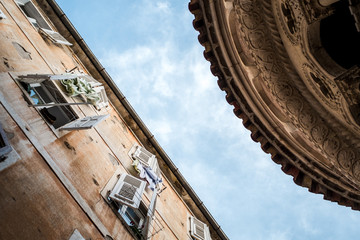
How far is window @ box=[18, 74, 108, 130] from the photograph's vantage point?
25.9ft

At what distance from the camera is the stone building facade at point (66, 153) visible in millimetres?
5828

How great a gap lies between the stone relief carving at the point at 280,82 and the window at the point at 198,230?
25.6 ft

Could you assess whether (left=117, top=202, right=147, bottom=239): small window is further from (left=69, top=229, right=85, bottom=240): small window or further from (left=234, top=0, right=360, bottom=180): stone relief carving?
(left=234, top=0, right=360, bottom=180): stone relief carving

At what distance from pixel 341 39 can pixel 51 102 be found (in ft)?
28.3

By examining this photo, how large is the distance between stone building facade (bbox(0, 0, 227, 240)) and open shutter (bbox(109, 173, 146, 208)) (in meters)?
0.03

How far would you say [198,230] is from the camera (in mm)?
13203

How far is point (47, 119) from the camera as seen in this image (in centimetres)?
788

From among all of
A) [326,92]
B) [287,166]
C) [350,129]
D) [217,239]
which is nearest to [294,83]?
[326,92]

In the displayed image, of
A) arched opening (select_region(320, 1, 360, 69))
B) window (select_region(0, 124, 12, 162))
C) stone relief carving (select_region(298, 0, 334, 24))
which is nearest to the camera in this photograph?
window (select_region(0, 124, 12, 162))

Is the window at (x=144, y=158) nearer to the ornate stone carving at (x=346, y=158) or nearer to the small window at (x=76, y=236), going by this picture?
the small window at (x=76, y=236)

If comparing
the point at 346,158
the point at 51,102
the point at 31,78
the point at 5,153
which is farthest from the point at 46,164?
the point at 346,158

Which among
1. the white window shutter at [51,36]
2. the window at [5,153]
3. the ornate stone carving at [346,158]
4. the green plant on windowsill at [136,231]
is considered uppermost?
the white window shutter at [51,36]

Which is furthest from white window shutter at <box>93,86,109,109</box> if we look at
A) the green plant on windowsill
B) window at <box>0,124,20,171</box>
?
window at <box>0,124,20,171</box>

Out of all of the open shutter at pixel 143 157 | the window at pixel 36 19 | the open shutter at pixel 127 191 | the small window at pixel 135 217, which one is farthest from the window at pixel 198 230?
the window at pixel 36 19
